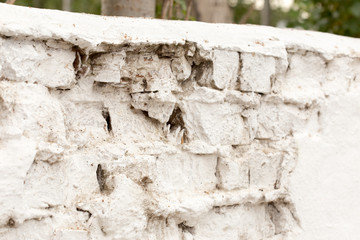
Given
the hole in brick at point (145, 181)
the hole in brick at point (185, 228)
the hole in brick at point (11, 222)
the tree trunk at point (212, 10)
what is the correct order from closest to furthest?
the hole in brick at point (11, 222)
the hole in brick at point (145, 181)
the hole in brick at point (185, 228)
the tree trunk at point (212, 10)

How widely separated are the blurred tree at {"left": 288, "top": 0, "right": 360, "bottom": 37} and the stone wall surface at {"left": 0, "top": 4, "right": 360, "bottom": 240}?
2195 mm

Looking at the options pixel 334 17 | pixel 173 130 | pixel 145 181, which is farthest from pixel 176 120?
pixel 334 17

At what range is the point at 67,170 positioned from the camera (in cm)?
171

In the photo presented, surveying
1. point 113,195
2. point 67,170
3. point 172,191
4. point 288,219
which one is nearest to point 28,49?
point 67,170

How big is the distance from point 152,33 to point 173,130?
35cm

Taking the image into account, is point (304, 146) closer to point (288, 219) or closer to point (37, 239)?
point (288, 219)

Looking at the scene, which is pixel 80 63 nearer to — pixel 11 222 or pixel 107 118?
pixel 107 118

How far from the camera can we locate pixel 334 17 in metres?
4.90

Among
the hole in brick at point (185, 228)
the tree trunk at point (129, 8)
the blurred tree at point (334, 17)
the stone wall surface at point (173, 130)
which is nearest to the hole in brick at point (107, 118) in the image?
the stone wall surface at point (173, 130)

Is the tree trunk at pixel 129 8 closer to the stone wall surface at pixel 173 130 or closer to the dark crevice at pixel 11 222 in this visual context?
the stone wall surface at pixel 173 130

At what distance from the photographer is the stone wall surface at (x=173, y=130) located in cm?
162

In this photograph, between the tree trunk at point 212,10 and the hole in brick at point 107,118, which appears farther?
the tree trunk at point 212,10

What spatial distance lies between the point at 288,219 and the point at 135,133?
0.76 m

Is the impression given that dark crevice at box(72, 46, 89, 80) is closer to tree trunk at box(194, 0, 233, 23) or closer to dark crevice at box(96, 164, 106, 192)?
dark crevice at box(96, 164, 106, 192)
